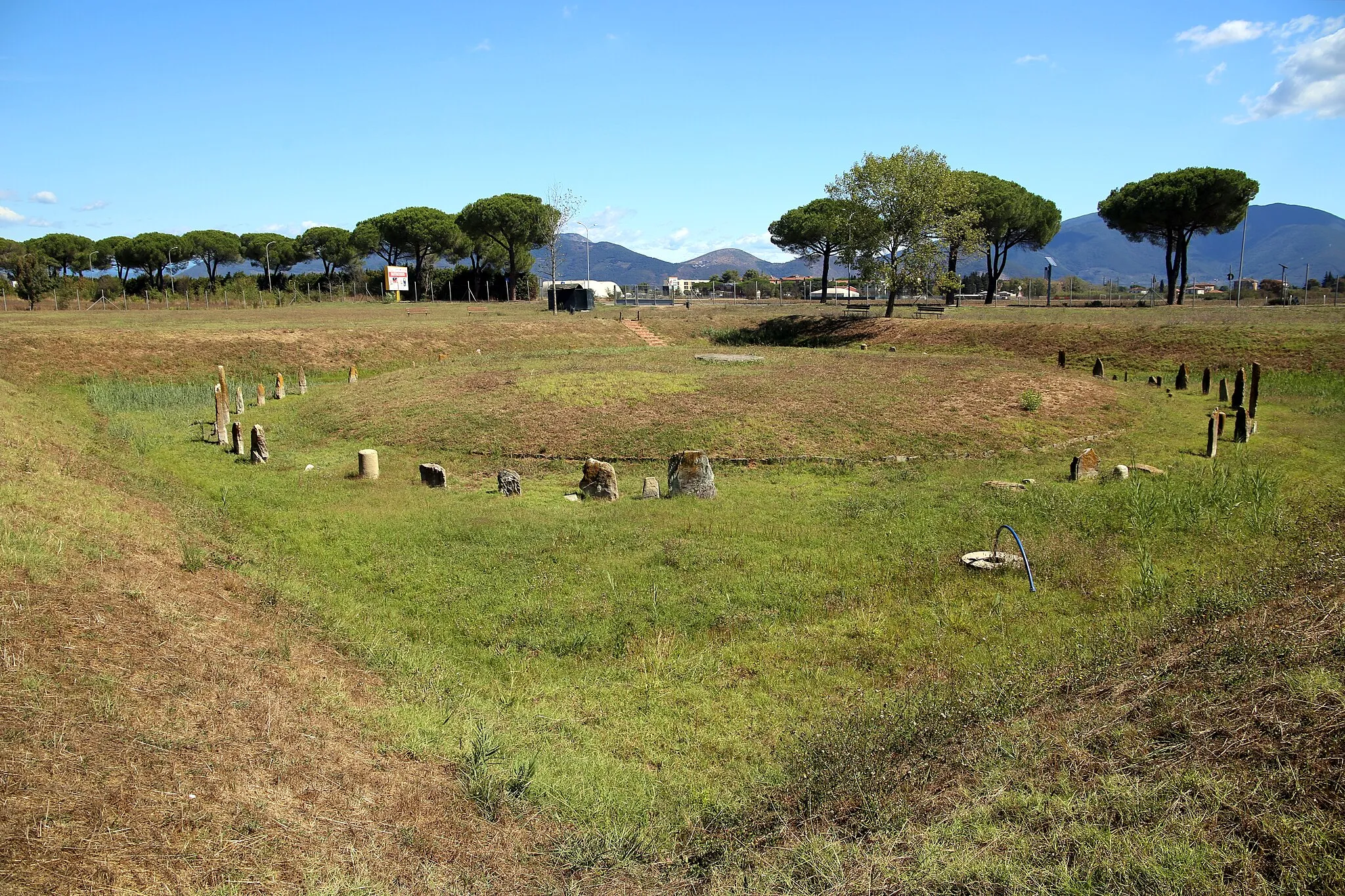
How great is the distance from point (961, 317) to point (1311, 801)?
159 ft

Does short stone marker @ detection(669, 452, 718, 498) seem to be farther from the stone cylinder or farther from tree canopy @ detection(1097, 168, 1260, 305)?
tree canopy @ detection(1097, 168, 1260, 305)

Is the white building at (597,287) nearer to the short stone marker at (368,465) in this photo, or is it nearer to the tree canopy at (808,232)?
the tree canopy at (808,232)

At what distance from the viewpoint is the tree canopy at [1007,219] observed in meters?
69.6

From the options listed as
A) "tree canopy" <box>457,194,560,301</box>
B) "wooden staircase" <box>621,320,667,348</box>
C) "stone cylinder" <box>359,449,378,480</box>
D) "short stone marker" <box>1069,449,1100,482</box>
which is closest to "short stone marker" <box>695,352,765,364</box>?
"wooden staircase" <box>621,320,667,348</box>

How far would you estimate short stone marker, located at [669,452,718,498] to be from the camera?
15.0 metres

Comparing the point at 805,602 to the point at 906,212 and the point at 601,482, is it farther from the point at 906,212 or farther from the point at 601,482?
the point at 906,212

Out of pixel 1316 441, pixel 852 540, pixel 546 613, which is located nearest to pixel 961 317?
pixel 1316 441

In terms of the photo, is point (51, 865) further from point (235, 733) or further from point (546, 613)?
point (546, 613)

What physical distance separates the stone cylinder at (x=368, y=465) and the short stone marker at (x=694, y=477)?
6290 millimetres

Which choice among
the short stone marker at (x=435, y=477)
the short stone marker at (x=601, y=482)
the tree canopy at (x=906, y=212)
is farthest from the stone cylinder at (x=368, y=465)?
the tree canopy at (x=906, y=212)

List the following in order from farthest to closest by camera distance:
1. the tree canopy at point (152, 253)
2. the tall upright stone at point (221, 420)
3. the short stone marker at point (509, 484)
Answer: the tree canopy at point (152, 253) < the tall upright stone at point (221, 420) < the short stone marker at point (509, 484)

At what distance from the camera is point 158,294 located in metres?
73.0

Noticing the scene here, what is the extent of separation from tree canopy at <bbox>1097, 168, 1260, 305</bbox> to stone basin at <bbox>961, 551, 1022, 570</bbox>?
57.9 m

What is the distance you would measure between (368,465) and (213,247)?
9318 cm
